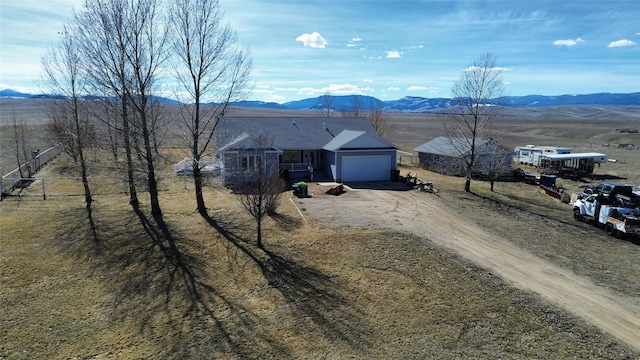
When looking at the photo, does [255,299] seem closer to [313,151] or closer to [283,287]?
[283,287]

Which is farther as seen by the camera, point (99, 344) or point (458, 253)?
point (458, 253)

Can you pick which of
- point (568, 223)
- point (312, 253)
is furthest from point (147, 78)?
point (568, 223)

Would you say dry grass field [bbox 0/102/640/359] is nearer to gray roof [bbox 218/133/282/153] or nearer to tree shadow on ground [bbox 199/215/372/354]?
tree shadow on ground [bbox 199/215/372/354]

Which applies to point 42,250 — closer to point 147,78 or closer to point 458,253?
point 147,78

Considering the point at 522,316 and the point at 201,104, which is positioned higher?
the point at 201,104

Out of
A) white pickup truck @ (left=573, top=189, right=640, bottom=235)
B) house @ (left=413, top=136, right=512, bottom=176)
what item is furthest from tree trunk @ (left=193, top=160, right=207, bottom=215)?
white pickup truck @ (left=573, top=189, right=640, bottom=235)

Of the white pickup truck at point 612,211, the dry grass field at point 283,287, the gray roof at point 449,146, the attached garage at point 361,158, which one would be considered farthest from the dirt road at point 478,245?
the gray roof at point 449,146

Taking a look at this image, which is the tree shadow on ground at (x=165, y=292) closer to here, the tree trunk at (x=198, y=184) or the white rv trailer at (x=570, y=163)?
the tree trunk at (x=198, y=184)

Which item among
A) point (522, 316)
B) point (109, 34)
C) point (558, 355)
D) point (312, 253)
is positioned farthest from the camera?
point (109, 34)
